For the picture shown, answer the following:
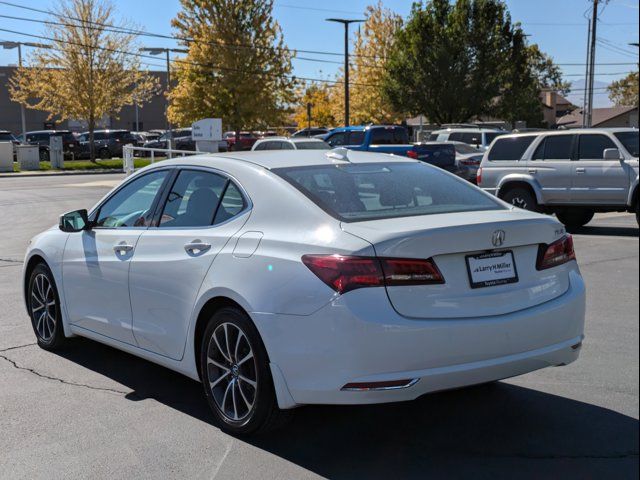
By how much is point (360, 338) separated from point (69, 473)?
5.60ft

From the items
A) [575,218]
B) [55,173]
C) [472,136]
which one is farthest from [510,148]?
[55,173]

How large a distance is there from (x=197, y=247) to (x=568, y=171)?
1141 cm

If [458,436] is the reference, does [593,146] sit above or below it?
above

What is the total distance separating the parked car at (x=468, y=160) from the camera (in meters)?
25.4

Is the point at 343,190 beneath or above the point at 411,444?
above

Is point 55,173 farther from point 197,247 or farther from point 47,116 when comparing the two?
point 47,116

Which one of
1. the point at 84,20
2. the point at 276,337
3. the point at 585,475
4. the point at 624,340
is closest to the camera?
the point at 585,475

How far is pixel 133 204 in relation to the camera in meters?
6.10

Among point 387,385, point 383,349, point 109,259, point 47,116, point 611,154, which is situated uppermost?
point 47,116

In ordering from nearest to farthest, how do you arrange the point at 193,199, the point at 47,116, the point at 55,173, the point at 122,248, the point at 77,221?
the point at 193,199 → the point at 122,248 → the point at 77,221 → the point at 55,173 → the point at 47,116

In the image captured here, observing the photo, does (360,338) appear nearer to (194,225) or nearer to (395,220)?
(395,220)

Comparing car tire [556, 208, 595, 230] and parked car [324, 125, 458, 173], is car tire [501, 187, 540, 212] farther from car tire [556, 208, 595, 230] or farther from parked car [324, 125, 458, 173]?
parked car [324, 125, 458, 173]

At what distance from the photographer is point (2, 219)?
1792 cm

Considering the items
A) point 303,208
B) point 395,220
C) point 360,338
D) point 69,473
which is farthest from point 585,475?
point 69,473
